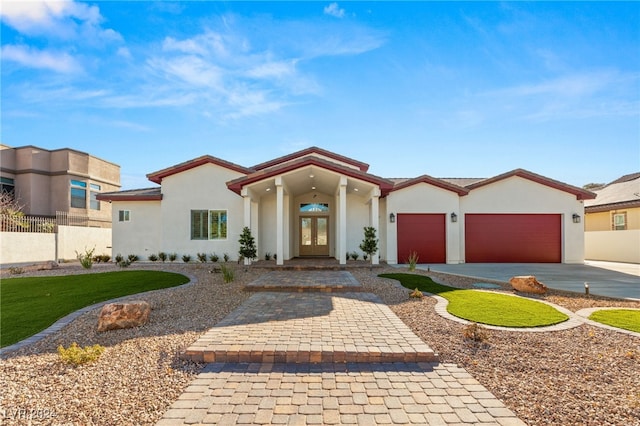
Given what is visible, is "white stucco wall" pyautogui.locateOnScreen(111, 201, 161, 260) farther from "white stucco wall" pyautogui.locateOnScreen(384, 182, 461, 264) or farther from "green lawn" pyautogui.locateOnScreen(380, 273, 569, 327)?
"green lawn" pyautogui.locateOnScreen(380, 273, 569, 327)

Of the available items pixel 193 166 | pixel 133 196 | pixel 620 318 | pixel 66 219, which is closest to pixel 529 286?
pixel 620 318

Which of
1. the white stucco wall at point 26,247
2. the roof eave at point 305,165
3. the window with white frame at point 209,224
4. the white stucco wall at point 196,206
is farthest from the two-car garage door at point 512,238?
the white stucco wall at point 26,247

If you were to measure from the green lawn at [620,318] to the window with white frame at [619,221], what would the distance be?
15282 mm

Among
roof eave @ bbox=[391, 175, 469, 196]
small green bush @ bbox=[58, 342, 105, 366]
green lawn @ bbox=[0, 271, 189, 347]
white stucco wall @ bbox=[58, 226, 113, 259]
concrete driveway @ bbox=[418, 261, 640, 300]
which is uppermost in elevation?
roof eave @ bbox=[391, 175, 469, 196]

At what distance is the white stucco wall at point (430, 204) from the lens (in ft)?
51.4

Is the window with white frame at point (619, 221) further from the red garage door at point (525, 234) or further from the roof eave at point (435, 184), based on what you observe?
the roof eave at point (435, 184)

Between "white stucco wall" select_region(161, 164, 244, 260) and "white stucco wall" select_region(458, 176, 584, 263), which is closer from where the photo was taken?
"white stucco wall" select_region(161, 164, 244, 260)

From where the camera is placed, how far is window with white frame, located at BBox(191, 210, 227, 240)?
15.6 metres

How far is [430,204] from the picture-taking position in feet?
51.6

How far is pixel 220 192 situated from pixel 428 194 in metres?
10.4

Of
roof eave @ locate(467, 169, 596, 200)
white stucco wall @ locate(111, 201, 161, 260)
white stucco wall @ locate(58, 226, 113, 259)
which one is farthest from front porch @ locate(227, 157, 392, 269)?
white stucco wall @ locate(58, 226, 113, 259)

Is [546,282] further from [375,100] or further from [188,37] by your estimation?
[188,37]

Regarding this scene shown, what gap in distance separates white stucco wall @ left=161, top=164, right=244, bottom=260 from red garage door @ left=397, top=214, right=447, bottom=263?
8.06 m

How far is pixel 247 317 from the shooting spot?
6.08 meters
